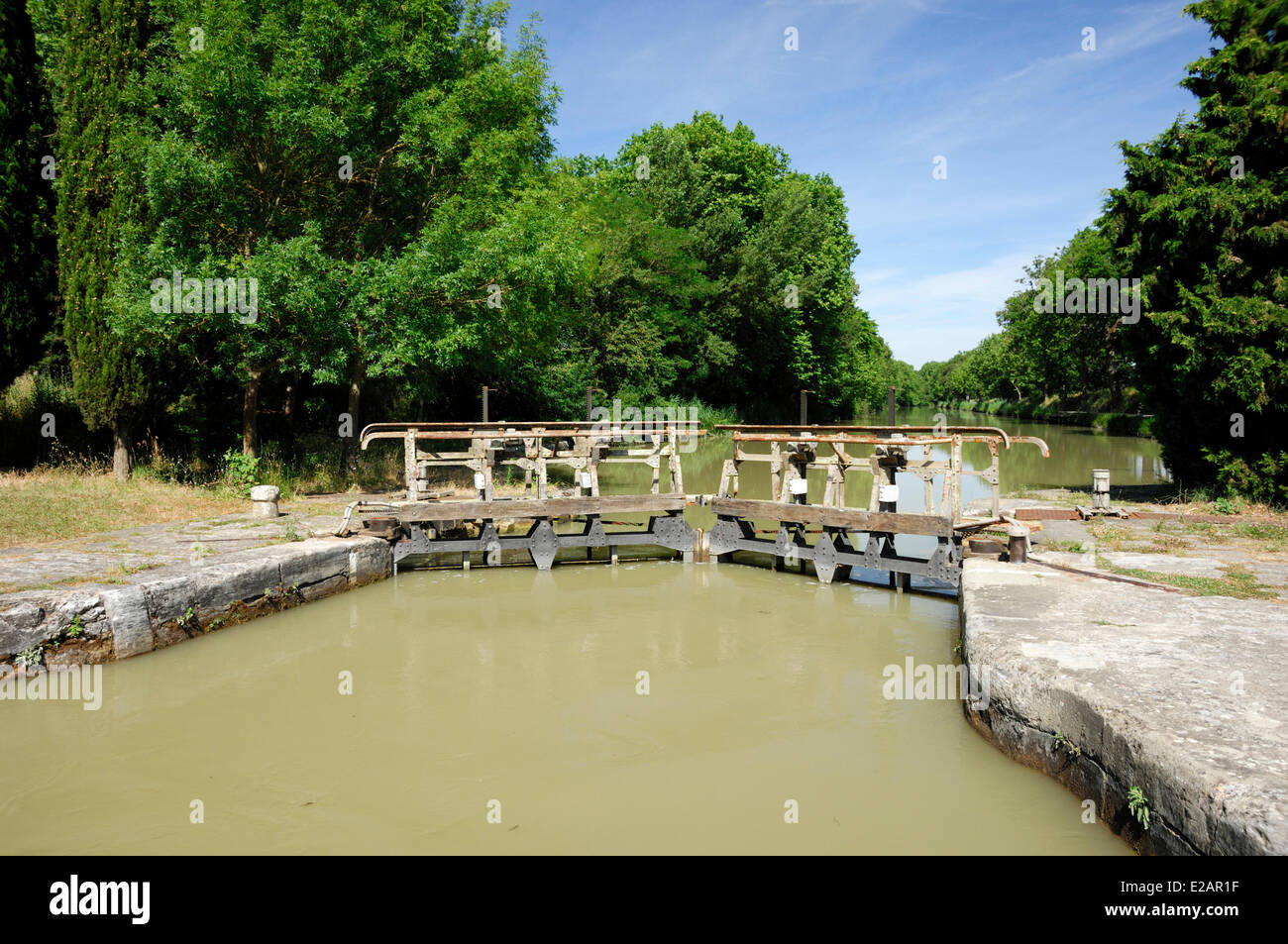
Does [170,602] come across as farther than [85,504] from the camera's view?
No

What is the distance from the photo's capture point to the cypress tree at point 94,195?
13555 mm

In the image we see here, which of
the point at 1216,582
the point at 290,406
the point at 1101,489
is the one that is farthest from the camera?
the point at 290,406

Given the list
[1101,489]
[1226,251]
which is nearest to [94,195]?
[1101,489]

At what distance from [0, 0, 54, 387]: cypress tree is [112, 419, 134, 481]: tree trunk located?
2.22 meters

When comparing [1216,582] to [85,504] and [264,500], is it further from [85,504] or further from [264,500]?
[85,504]

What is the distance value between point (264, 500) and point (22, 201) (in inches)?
312

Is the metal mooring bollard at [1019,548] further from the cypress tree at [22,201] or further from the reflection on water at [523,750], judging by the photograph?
the cypress tree at [22,201]

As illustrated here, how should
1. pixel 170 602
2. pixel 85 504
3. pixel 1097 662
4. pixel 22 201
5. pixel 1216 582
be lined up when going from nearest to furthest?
1. pixel 1097 662
2. pixel 1216 582
3. pixel 170 602
4. pixel 85 504
5. pixel 22 201

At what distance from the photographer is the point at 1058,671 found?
513 cm

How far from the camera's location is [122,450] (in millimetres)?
14008

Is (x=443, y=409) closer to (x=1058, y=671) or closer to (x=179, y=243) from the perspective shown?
(x=179, y=243)

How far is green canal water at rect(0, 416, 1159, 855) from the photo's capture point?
457 cm

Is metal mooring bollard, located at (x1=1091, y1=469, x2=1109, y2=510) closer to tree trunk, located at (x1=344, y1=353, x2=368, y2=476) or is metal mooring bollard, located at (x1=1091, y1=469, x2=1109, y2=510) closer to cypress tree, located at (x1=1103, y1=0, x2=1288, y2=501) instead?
cypress tree, located at (x1=1103, y1=0, x2=1288, y2=501)

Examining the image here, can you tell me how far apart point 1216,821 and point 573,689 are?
466cm
